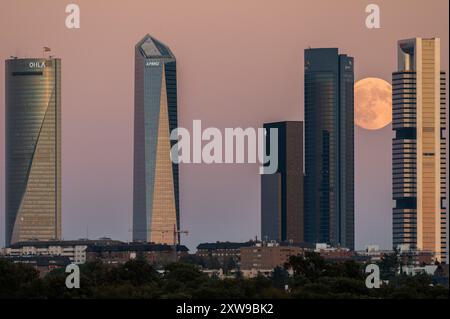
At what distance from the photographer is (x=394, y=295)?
268 feet

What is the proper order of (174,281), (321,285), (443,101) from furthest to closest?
1. (443,101)
2. (174,281)
3. (321,285)

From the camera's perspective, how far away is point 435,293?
86.2 m

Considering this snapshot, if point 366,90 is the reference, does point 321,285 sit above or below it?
below

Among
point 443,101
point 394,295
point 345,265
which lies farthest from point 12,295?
point 443,101

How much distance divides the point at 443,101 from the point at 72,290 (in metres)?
111

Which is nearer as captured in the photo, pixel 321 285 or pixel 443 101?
pixel 321 285
